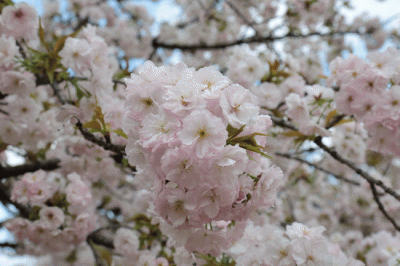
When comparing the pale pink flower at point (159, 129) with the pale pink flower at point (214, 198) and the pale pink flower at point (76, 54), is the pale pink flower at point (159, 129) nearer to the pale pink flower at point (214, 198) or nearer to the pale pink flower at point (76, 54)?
the pale pink flower at point (214, 198)

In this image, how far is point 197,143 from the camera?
909 millimetres

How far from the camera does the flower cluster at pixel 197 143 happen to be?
0.91m

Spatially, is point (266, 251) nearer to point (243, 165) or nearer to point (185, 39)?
point (243, 165)

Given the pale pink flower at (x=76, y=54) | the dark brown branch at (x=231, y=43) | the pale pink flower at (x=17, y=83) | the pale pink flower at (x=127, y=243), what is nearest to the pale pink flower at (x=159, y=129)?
the pale pink flower at (x=76, y=54)

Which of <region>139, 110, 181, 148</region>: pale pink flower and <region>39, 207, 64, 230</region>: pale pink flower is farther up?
<region>139, 110, 181, 148</region>: pale pink flower

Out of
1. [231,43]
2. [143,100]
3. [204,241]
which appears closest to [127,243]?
[204,241]

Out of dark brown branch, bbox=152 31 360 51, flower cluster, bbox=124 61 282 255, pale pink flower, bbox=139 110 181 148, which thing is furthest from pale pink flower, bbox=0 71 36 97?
dark brown branch, bbox=152 31 360 51

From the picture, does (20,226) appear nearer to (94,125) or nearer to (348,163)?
(94,125)

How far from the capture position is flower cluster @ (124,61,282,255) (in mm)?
914

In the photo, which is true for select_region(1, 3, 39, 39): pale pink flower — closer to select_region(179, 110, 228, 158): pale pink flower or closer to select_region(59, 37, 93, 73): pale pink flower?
select_region(59, 37, 93, 73): pale pink flower

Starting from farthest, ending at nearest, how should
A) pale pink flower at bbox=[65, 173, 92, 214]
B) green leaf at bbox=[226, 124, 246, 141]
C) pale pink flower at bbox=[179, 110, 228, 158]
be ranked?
pale pink flower at bbox=[65, 173, 92, 214] < green leaf at bbox=[226, 124, 246, 141] < pale pink flower at bbox=[179, 110, 228, 158]

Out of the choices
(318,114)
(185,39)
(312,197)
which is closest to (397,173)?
(312,197)

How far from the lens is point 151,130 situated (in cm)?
97

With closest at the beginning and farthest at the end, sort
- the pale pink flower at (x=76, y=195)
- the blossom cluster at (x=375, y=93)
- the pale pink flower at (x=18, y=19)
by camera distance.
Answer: the blossom cluster at (x=375, y=93)
the pale pink flower at (x=18, y=19)
the pale pink flower at (x=76, y=195)
